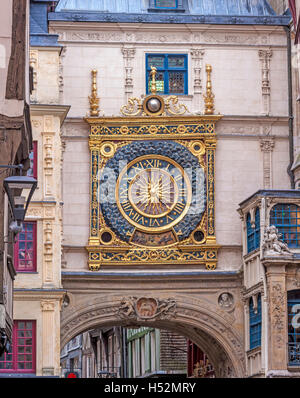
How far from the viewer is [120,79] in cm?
3972

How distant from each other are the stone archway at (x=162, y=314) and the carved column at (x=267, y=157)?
4.29 metres

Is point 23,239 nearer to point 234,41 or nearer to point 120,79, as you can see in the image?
point 120,79

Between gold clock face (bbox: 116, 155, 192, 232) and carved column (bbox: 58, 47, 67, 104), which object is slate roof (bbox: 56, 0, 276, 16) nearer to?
carved column (bbox: 58, 47, 67, 104)

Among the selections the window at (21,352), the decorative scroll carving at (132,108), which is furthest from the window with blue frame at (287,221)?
the window at (21,352)

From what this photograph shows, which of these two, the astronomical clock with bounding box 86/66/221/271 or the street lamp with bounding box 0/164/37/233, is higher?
the astronomical clock with bounding box 86/66/221/271

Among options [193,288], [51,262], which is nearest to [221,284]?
[193,288]

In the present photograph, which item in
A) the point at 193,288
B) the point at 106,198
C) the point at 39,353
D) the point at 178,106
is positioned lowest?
the point at 39,353

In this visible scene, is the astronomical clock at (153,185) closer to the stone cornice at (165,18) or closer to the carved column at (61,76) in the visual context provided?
the carved column at (61,76)

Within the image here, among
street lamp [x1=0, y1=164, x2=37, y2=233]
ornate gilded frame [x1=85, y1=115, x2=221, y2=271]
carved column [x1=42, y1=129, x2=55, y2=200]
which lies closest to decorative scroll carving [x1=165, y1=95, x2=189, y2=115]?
ornate gilded frame [x1=85, y1=115, x2=221, y2=271]

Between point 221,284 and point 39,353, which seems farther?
point 221,284

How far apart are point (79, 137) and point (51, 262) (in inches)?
197

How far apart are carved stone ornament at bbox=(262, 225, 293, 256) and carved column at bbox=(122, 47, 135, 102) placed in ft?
22.3

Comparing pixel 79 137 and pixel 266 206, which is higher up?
pixel 79 137

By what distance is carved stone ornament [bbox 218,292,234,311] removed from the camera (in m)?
38.7
